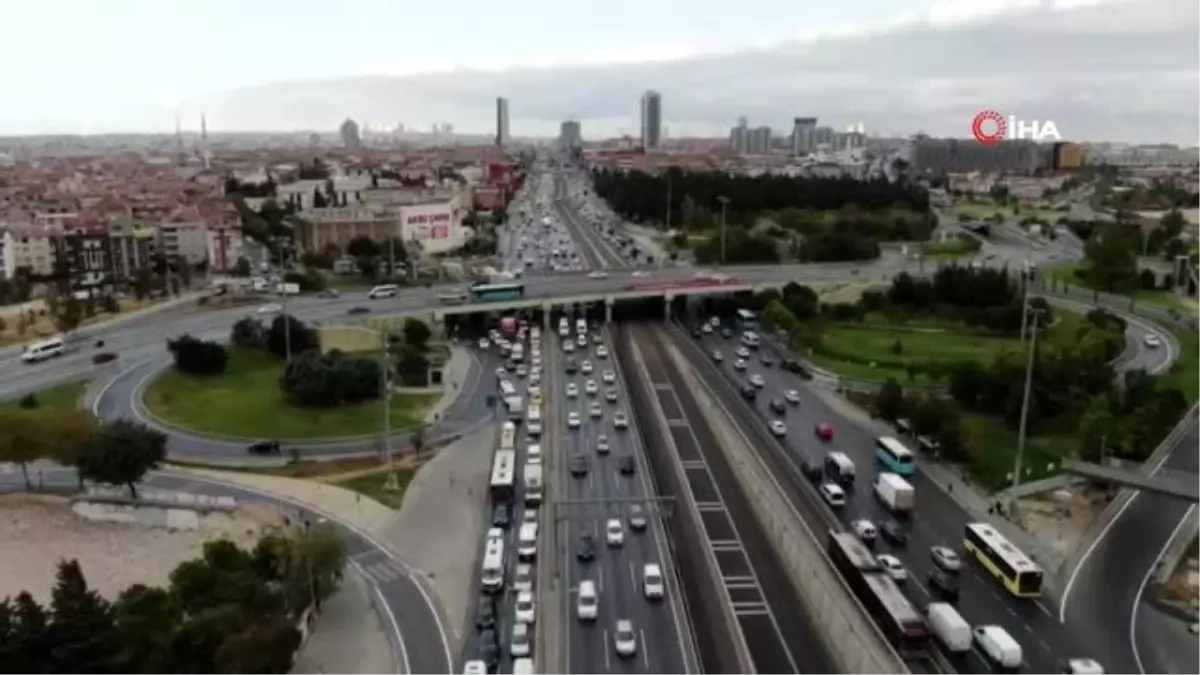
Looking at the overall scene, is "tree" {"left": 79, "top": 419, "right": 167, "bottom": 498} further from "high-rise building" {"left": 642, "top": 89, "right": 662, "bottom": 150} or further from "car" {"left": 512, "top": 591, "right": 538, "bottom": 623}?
"high-rise building" {"left": 642, "top": 89, "right": 662, "bottom": 150}

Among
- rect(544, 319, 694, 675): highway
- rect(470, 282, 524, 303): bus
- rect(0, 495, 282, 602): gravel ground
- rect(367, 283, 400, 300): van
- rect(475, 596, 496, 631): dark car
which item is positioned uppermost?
rect(470, 282, 524, 303): bus

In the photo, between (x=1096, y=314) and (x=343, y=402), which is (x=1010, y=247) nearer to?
(x=1096, y=314)

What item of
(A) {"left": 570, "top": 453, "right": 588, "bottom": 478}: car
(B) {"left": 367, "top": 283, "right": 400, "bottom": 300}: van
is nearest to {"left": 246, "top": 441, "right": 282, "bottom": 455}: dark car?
(A) {"left": 570, "top": 453, "right": 588, "bottom": 478}: car

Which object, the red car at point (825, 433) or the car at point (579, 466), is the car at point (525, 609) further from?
the red car at point (825, 433)

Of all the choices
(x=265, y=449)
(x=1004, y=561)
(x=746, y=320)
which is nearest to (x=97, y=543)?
(x=265, y=449)

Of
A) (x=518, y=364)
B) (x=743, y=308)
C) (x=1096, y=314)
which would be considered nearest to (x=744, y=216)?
(x=743, y=308)
